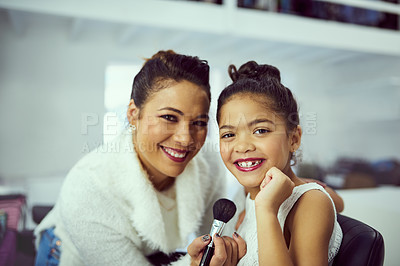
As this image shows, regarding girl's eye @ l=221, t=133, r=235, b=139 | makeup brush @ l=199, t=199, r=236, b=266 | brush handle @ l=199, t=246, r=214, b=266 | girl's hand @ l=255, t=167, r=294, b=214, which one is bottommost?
brush handle @ l=199, t=246, r=214, b=266

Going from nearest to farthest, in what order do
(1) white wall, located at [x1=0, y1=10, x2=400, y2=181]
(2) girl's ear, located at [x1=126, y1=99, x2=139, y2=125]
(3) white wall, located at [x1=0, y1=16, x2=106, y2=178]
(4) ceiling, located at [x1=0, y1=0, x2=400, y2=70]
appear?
(2) girl's ear, located at [x1=126, y1=99, x2=139, y2=125] → (1) white wall, located at [x1=0, y1=10, x2=400, y2=181] → (4) ceiling, located at [x1=0, y1=0, x2=400, y2=70] → (3) white wall, located at [x1=0, y1=16, x2=106, y2=178]

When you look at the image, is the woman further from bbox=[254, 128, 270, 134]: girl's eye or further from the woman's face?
bbox=[254, 128, 270, 134]: girl's eye

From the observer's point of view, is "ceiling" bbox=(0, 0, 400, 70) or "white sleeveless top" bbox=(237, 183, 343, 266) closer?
"white sleeveless top" bbox=(237, 183, 343, 266)

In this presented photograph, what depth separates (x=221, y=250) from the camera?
467 millimetres

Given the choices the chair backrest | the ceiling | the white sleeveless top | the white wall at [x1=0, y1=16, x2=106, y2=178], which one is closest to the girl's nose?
the white sleeveless top

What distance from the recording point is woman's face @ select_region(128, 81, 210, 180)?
0.58 meters

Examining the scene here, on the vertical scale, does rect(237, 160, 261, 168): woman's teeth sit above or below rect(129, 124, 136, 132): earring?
below

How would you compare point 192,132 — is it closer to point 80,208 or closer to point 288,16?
point 80,208

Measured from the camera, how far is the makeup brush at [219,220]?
0.47 metres

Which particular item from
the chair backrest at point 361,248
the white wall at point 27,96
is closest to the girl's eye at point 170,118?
the chair backrest at point 361,248

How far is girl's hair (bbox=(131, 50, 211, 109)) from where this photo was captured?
23.8 inches

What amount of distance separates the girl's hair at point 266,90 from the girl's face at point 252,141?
1 cm

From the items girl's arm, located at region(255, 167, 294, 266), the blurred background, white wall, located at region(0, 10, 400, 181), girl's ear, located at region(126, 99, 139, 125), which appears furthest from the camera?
white wall, located at region(0, 10, 400, 181)

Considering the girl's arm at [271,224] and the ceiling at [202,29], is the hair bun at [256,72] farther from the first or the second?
the ceiling at [202,29]
